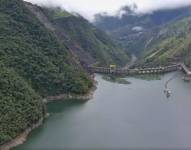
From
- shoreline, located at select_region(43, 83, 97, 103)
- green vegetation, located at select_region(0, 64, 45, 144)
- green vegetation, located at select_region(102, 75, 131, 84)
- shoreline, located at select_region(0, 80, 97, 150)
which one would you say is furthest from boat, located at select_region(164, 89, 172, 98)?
green vegetation, located at select_region(0, 64, 45, 144)

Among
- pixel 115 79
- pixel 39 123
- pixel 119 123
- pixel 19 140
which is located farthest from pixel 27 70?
pixel 115 79

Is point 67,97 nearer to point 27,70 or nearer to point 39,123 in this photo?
point 27,70

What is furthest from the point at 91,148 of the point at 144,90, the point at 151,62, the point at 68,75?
the point at 151,62

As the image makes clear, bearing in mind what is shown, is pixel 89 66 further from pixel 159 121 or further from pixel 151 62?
pixel 159 121

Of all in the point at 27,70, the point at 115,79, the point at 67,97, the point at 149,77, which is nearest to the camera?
the point at 27,70

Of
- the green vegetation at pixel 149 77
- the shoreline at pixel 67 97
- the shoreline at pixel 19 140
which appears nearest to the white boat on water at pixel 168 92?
the shoreline at pixel 67 97

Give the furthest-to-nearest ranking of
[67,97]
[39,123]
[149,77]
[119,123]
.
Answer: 1. [149,77]
2. [67,97]
3. [119,123]
4. [39,123]
